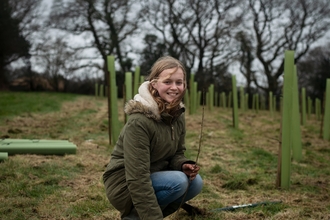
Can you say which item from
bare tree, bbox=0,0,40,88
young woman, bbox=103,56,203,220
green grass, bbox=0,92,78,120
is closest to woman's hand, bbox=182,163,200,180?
young woman, bbox=103,56,203,220

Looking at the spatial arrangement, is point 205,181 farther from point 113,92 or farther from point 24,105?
point 24,105

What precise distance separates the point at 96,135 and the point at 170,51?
1524 cm

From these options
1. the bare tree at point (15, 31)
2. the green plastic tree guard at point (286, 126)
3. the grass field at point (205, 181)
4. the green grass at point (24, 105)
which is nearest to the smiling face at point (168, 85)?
the grass field at point (205, 181)

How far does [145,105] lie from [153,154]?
0.96 ft

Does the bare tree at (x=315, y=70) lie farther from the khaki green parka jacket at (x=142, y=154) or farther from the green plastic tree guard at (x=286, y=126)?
the khaki green parka jacket at (x=142, y=154)

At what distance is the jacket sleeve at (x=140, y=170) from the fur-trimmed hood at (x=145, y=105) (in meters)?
0.06

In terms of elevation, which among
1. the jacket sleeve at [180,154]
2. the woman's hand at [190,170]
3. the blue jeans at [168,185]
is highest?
the jacket sleeve at [180,154]

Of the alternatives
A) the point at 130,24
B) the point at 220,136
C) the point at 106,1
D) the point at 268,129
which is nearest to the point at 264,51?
the point at 130,24

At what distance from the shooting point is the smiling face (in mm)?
2047

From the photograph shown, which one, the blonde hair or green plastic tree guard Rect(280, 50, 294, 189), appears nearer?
the blonde hair

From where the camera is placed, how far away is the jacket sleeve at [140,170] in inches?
74.2

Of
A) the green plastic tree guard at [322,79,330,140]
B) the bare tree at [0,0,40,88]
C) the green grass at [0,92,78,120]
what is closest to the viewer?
the green plastic tree guard at [322,79,330,140]

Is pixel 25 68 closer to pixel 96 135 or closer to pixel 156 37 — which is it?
pixel 156 37

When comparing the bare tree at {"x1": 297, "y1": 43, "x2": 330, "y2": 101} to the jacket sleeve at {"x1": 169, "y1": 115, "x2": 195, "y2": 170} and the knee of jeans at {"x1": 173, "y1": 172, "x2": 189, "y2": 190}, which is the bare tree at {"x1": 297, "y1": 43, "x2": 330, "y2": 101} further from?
the knee of jeans at {"x1": 173, "y1": 172, "x2": 189, "y2": 190}
